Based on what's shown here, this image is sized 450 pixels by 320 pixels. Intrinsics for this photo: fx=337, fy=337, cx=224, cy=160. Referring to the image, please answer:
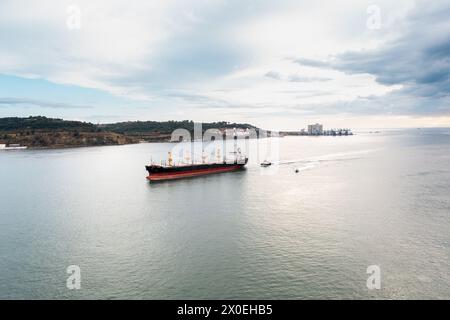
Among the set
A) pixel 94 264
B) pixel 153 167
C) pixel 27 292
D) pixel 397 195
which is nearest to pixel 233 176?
pixel 153 167

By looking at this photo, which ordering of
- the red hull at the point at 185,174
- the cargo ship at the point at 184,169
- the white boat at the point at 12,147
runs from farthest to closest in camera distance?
the white boat at the point at 12,147 < the red hull at the point at 185,174 < the cargo ship at the point at 184,169
